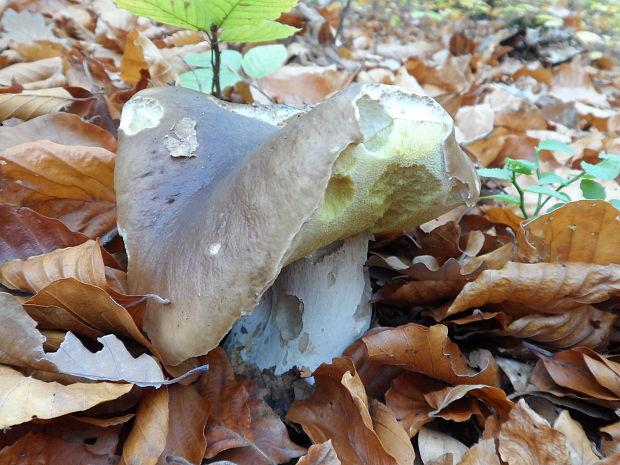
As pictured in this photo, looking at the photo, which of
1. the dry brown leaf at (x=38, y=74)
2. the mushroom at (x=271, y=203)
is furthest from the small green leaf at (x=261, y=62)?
the dry brown leaf at (x=38, y=74)

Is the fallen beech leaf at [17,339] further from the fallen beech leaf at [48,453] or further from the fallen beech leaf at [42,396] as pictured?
the fallen beech leaf at [48,453]

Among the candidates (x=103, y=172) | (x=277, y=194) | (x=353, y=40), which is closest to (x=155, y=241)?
(x=277, y=194)

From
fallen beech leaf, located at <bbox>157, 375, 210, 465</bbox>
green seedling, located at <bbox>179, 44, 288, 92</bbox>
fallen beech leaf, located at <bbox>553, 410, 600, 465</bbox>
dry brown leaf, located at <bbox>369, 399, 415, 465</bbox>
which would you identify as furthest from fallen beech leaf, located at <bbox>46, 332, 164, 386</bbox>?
A: green seedling, located at <bbox>179, 44, 288, 92</bbox>

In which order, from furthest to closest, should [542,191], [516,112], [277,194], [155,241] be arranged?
[516,112]
[542,191]
[155,241]
[277,194]

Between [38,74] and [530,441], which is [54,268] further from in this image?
[38,74]

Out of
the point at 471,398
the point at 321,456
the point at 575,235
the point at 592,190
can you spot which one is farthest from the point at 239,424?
the point at 592,190

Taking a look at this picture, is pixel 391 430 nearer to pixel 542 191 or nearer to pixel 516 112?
pixel 542 191

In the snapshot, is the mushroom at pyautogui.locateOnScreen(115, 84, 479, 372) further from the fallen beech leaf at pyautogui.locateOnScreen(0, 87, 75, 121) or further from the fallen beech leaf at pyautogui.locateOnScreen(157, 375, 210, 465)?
the fallen beech leaf at pyautogui.locateOnScreen(0, 87, 75, 121)
